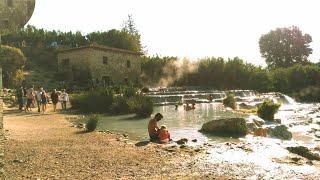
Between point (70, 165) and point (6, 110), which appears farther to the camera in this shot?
point (6, 110)

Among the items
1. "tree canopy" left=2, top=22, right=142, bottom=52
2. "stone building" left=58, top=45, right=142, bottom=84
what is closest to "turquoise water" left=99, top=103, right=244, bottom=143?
"stone building" left=58, top=45, right=142, bottom=84

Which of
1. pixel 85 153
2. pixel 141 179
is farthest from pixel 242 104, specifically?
pixel 141 179

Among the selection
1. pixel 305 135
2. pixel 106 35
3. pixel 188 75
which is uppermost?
pixel 106 35

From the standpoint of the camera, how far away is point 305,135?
2069 centimetres

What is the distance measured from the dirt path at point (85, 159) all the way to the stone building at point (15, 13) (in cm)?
614

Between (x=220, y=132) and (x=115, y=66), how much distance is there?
32.5 meters

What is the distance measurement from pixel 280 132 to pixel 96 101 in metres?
14.6

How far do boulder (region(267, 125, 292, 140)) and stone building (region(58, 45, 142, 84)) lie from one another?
1150 inches

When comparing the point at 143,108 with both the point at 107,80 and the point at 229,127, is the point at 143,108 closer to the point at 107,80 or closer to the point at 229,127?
the point at 229,127

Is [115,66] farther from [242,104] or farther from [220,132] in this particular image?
[220,132]

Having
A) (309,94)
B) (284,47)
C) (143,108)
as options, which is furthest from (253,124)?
(284,47)

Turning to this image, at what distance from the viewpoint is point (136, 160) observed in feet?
36.9

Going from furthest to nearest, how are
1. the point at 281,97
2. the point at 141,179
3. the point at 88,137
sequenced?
the point at 281,97 → the point at 88,137 → the point at 141,179

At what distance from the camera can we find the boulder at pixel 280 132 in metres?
19.6
